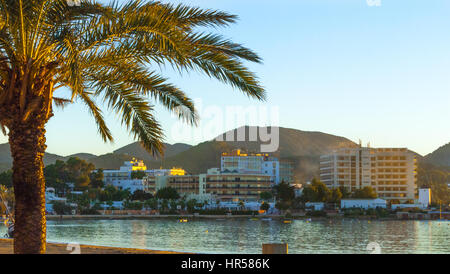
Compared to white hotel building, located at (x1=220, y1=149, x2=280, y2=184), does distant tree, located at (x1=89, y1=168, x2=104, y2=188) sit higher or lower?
lower

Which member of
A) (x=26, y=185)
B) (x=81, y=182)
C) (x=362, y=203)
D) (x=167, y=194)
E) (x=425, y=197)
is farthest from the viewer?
(x=81, y=182)

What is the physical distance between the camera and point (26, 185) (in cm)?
959

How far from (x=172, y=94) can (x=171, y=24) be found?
101 inches

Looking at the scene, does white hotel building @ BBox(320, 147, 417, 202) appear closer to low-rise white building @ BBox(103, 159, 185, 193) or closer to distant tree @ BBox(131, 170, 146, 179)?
low-rise white building @ BBox(103, 159, 185, 193)

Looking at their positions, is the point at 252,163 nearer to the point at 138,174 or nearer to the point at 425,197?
the point at 138,174

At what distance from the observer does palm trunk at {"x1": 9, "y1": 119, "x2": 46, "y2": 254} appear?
31.5ft

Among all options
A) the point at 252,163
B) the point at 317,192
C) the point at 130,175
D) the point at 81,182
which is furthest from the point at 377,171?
the point at 81,182

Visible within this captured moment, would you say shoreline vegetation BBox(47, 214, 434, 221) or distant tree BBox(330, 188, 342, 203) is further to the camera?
distant tree BBox(330, 188, 342, 203)

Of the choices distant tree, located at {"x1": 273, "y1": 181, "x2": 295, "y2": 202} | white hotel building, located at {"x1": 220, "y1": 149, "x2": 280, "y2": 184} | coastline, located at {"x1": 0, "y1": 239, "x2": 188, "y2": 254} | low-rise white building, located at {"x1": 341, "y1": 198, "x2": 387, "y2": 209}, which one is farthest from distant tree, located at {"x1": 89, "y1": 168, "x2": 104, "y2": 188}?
coastline, located at {"x1": 0, "y1": 239, "x2": 188, "y2": 254}

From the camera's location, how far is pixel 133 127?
12.3 metres

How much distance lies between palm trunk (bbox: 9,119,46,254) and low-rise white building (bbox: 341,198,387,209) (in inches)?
4700

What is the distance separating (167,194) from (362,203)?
4074 centimetres

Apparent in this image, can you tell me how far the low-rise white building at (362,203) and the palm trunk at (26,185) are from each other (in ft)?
392
